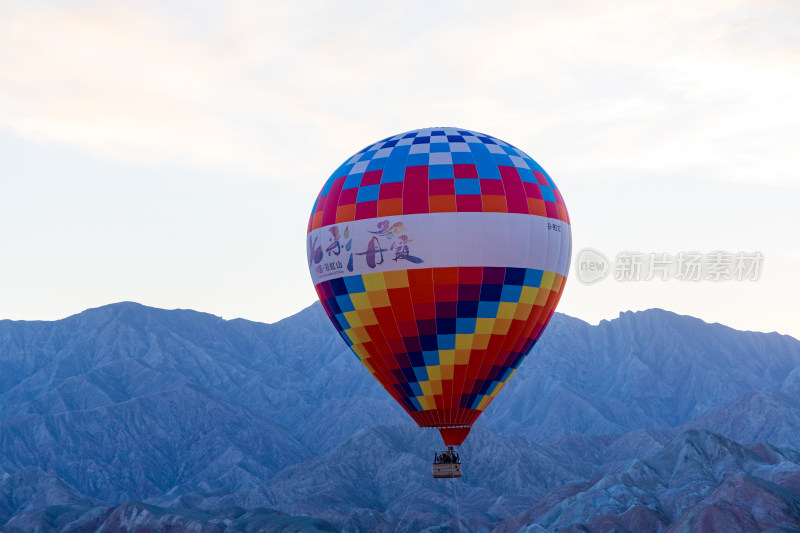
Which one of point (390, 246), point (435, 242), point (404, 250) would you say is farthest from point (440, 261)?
point (390, 246)

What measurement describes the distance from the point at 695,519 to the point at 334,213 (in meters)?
101

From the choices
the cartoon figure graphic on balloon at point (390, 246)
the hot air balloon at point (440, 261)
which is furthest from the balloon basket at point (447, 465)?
the cartoon figure graphic on balloon at point (390, 246)

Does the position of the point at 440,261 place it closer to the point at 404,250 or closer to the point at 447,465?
the point at 404,250

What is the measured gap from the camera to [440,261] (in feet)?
151

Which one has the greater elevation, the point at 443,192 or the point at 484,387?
the point at 443,192

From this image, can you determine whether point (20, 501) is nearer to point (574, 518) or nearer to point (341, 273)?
point (574, 518)

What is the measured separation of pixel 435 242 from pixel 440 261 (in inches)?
30.1

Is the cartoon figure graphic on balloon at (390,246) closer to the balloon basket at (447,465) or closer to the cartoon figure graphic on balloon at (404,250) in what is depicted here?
the cartoon figure graphic on balloon at (404,250)

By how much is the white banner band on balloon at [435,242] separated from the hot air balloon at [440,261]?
41 mm

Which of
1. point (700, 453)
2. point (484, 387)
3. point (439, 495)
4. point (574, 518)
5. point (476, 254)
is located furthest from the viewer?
point (439, 495)

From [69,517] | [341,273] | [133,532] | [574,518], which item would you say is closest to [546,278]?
[341,273]

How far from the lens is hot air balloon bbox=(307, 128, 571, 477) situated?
152 feet

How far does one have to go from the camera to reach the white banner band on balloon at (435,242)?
4594 cm

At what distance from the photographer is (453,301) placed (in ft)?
153
